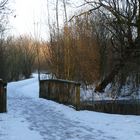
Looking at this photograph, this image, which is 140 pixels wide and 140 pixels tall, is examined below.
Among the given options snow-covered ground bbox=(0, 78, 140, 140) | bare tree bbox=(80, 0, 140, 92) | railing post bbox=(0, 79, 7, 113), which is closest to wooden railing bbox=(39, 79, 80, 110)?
snow-covered ground bbox=(0, 78, 140, 140)

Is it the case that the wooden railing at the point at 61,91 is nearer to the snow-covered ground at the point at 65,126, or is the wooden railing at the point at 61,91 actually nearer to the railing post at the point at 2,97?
the snow-covered ground at the point at 65,126

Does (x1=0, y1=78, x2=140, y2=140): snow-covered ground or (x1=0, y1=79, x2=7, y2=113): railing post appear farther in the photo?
(x1=0, y1=79, x2=7, y2=113): railing post

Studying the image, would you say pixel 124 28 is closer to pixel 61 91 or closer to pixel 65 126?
pixel 61 91

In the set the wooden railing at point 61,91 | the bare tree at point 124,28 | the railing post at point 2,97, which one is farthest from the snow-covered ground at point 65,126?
the bare tree at point 124,28

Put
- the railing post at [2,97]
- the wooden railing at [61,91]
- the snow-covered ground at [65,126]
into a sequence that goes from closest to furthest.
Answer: the snow-covered ground at [65,126], the railing post at [2,97], the wooden railing at [61,91]

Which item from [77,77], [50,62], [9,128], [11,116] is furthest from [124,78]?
[9,128]

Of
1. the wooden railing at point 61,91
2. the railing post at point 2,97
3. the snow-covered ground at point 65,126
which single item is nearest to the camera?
the snow-covered ground at point 65,126

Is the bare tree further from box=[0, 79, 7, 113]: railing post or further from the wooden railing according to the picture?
box=[0, 79, 7, 113]: railing post

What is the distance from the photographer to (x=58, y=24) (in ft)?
84.2

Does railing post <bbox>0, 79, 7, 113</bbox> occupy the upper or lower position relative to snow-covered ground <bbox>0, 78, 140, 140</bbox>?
upper

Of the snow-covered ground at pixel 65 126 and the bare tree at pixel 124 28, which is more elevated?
the bare tree at pixel 124 28

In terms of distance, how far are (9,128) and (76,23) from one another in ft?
59.9

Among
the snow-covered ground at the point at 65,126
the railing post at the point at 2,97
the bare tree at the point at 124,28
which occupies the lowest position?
the snow-covered ground at the point at 65,126

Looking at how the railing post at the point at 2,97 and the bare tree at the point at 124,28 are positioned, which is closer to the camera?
the railing post at the point at 2,97
